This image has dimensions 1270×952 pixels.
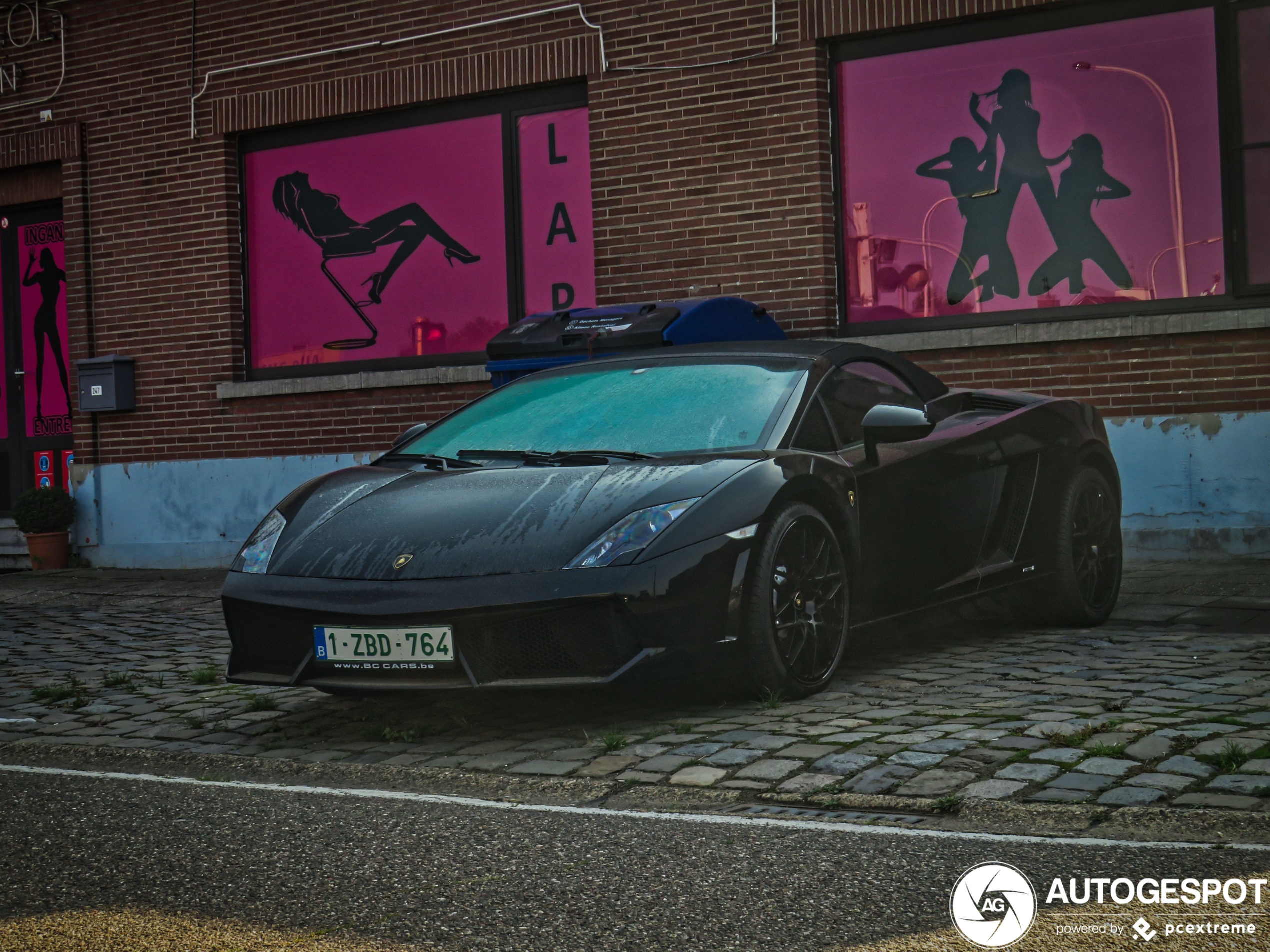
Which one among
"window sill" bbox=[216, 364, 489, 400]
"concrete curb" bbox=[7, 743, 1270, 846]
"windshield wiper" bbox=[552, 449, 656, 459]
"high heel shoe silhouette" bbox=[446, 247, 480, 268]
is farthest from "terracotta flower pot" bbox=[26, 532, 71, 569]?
"windshield wiper" bbox=[552, 449, 656, 459]

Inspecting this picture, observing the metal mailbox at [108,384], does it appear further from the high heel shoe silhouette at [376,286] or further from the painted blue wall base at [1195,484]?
the painted blue wall base at [1195,484]

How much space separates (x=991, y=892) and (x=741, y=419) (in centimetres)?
269

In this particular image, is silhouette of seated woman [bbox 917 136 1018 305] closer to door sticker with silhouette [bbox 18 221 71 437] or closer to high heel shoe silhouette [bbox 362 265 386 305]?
high heel shoe silhouette [bbox 362 265 386 305]

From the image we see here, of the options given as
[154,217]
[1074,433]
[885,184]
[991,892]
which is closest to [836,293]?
[885,184]

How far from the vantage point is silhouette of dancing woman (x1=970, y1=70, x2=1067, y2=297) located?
33.4 feet

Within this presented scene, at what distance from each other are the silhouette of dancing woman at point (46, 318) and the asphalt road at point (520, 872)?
10.7 meters

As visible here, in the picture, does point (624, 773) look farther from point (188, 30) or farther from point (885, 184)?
point (188, 30)

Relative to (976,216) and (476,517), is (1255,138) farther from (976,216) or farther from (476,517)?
(476,517)

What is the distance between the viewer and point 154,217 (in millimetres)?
13211

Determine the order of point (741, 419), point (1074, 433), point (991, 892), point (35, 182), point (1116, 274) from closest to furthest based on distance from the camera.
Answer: point (991, 892), point (741, 419), point (1074, 433), point (1116, 274), point (35, 182)

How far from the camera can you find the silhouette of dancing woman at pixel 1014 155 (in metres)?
10.2

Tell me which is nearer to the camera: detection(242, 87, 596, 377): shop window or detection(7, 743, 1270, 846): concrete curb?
detection(7, 743, 1270, 846): concrete curb

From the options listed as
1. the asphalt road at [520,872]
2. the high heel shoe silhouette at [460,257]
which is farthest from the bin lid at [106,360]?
the asphalt road at [520,872]

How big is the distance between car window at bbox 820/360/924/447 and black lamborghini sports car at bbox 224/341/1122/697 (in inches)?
0.5
